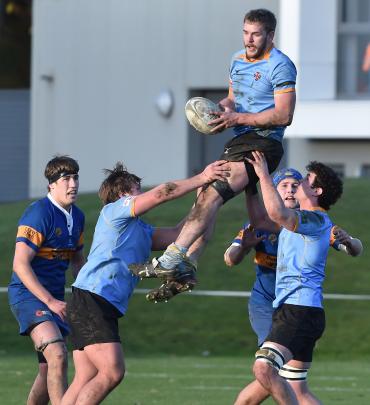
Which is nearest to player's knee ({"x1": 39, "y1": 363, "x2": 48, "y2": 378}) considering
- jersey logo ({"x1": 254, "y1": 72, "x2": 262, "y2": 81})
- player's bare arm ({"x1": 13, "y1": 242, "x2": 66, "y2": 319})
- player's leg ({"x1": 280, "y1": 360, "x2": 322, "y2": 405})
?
player's bare arm ({"x1": 13, "y1": 242, "x2": 66, "y2": 319})

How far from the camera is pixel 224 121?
799 centimetres

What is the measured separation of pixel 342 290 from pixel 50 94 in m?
11.4

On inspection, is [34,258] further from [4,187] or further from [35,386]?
[4,187]

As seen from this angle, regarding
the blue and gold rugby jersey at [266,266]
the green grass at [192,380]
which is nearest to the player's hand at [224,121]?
the blue and gold rugby jersey at [266,266]

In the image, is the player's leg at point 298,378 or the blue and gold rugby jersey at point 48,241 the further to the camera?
the blue and gold rugby jersey at point 48,241

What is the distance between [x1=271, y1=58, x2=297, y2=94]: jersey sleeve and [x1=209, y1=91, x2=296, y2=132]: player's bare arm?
1.4 inches

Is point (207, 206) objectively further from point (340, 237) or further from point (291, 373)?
point (291, 373)

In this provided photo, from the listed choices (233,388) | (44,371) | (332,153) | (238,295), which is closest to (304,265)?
(44,371)

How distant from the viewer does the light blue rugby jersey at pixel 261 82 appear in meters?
8.02

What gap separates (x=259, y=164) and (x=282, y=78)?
1.88 ft

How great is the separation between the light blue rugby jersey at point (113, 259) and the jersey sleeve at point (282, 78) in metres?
1.22

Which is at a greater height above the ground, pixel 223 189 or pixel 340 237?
pixel 223 189

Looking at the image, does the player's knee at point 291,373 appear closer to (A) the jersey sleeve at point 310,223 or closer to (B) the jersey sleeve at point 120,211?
(A) the jersey sleeve at point 310,223

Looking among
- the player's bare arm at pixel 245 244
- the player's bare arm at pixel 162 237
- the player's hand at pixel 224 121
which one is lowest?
the player's bare arm at pixel 245 244
